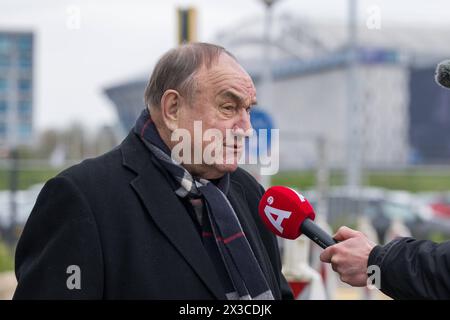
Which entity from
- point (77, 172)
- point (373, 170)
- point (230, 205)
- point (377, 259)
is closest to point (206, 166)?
point (230, 205)

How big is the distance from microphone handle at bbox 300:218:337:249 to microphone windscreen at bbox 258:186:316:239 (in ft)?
0.07

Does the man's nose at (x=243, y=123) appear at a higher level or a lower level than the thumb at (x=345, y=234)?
higher

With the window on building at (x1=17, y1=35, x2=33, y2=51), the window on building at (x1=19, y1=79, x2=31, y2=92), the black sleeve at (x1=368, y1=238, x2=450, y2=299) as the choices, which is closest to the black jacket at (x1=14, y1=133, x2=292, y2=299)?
the black sleeve at (x1=368, y1=238, x2=450, y2=299)

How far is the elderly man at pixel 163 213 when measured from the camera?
8.07 ft

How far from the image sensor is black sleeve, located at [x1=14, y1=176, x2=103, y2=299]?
243 centimetres

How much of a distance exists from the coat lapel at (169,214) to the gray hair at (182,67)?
22cm

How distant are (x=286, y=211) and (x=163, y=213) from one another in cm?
38

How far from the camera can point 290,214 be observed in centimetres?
266

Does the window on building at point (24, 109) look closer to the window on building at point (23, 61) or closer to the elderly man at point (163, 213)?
the window on building at point (23, 61)

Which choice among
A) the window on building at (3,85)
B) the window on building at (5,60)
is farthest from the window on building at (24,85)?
the window on building at (5,60)

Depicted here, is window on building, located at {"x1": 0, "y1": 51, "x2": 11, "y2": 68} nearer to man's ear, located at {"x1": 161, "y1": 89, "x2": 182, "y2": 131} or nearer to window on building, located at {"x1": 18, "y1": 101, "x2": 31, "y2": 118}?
window on building, located at {"x1": 18, "y1": 101, "x2": 31, "y2": 118}

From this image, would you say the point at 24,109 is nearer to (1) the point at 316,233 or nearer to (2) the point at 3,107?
(2) the point at 3,107

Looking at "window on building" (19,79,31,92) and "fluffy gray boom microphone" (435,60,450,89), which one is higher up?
"window on building" (19,79,31,92)

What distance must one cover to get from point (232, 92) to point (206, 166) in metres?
0.25
